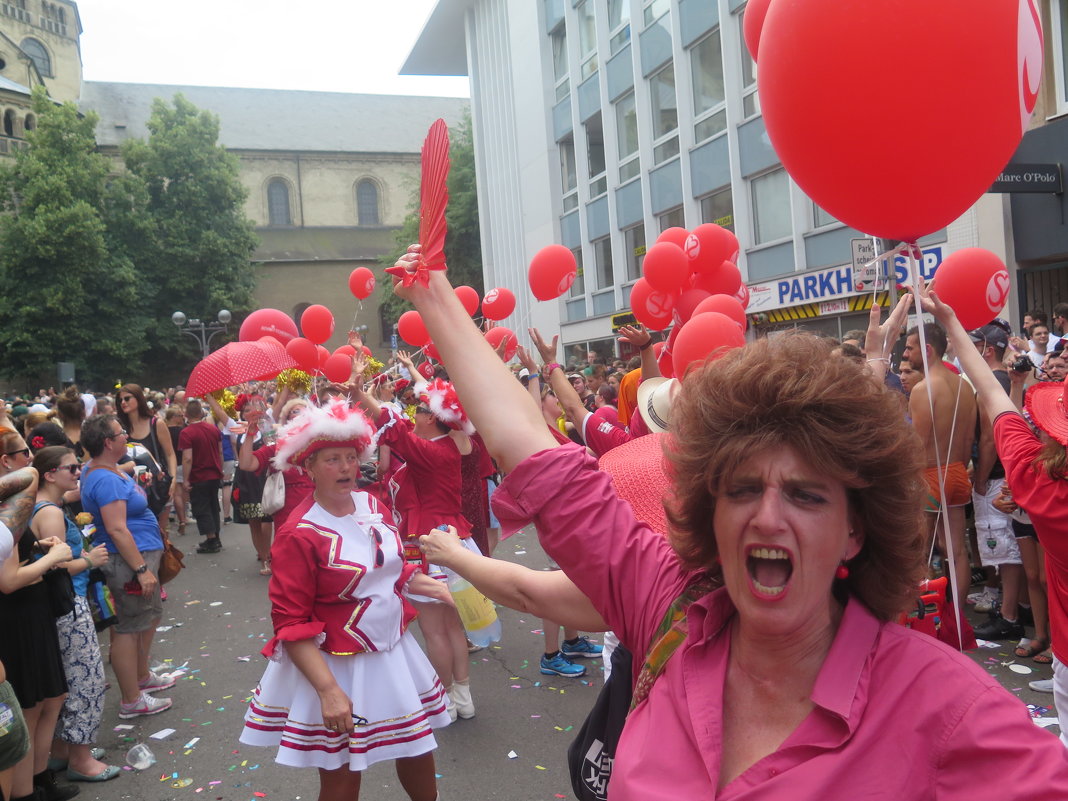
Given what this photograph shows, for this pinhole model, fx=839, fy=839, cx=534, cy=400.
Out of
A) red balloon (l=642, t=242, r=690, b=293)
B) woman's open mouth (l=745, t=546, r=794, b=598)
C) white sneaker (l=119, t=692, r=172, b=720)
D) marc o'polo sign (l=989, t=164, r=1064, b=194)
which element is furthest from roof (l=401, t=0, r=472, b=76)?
woman's open mouth (l=745, t=546, r=794, b=598)

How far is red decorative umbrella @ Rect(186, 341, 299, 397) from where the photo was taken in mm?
7191

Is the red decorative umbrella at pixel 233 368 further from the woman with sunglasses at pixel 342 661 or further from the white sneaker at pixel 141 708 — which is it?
the woman with sunglasses at pixel 342 661

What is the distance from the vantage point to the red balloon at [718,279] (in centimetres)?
584

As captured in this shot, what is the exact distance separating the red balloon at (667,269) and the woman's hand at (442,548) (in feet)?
12.0

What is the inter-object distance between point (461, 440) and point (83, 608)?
2460 mm

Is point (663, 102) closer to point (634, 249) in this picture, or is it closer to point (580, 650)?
point (634, 249)

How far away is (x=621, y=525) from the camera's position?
5.30ft

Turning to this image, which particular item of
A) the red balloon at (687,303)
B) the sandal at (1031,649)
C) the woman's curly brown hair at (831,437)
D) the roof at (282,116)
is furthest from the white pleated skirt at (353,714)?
the roof at (282,116)

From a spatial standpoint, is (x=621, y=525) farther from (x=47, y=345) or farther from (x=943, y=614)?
(x=47, y=345)

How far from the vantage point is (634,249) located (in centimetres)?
2361

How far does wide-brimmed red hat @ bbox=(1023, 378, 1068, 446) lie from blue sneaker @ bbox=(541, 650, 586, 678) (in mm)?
3686

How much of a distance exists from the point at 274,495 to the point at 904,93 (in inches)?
262

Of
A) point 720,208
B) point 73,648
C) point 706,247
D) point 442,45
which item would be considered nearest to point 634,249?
point 720,208

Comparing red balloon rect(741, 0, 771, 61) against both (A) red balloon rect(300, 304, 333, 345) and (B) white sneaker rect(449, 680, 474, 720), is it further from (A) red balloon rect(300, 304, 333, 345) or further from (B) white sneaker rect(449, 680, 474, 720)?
(A) red balloon rect(300, 304, 333, 345)
